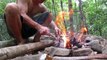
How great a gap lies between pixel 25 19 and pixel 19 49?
65 centimetres

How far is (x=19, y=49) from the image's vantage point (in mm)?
3174

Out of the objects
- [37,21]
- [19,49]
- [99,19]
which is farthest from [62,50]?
[99,19]

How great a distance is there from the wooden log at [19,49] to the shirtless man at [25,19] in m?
0.17

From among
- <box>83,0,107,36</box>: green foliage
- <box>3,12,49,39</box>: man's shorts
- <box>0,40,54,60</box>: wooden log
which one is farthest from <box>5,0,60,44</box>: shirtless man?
<box>83,0,107,36</box>: green foliage

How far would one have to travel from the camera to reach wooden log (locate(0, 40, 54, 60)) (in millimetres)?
2676

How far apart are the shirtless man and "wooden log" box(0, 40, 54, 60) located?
17 centimetres

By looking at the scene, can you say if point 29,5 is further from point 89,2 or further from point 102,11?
point 89,2

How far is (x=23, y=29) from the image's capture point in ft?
13.2

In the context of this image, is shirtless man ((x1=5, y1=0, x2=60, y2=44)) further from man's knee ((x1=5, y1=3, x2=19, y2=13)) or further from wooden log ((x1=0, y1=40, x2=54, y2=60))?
wooden log ((x1=0, y1=40, x2=54, y2=60))

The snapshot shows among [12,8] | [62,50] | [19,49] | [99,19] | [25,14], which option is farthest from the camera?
[99,19]

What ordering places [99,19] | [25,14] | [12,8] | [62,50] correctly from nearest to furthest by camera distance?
[62,50] < [12,8] < [25,14] < [99,19]

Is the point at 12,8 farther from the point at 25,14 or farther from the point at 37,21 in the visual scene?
the point at 37,21

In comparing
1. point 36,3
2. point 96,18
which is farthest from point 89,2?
point 36,3

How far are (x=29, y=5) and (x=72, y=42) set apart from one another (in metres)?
0.93
